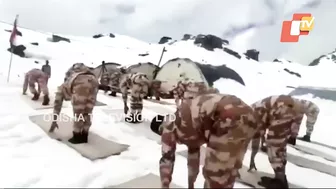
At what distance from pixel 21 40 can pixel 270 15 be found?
87.6 inches

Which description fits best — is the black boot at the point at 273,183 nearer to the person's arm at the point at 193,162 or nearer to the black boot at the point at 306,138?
the person's arm at the point at 193,162

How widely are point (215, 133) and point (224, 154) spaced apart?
80 mm

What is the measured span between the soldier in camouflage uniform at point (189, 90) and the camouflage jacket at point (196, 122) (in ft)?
1.94

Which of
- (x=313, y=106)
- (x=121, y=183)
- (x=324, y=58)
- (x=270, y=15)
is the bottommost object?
(x=121, y=183)

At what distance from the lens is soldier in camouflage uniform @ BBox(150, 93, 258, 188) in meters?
1.01

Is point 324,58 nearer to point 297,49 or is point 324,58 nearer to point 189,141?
point 297,49

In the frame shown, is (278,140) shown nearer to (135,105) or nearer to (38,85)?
(135,105)

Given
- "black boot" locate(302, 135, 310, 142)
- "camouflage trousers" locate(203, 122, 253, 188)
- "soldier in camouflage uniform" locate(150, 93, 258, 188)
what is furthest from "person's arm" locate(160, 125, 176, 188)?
"black boot" locate(302, 135, 310, 142)

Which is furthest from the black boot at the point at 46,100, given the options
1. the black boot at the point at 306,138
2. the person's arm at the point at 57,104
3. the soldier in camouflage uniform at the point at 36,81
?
the black boot at the point at 306,138

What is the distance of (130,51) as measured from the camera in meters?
2.82

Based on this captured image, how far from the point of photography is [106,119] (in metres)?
2.41

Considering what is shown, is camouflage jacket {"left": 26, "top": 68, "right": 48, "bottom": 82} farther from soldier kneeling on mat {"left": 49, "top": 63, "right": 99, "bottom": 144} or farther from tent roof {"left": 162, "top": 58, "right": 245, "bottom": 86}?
tent roof {"left": 162, "top": 58, "right": 245, "bottom": 86}

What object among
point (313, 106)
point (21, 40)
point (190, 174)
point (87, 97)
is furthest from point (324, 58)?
point (21, 40)

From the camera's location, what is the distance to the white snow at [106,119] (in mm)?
1460
